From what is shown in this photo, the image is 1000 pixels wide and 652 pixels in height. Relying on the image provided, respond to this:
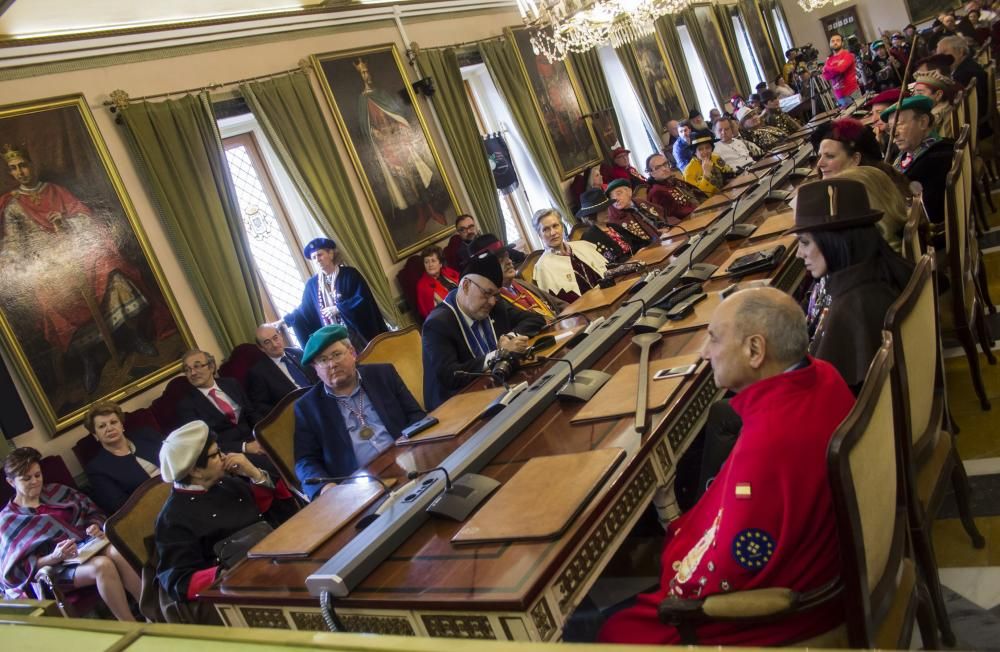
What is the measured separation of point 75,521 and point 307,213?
3.58 meters

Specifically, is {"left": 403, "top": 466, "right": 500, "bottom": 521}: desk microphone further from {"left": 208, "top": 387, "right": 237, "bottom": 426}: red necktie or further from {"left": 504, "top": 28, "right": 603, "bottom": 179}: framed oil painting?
{"left": 504, "top": 28, "right": 603, "bottom": 179}: framed oil painting

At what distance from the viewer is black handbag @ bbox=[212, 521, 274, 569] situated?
276 centimetres

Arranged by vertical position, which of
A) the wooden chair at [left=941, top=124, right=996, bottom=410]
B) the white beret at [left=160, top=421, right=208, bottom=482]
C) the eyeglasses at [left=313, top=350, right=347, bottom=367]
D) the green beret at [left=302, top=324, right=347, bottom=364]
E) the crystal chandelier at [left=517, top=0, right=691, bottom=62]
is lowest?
the wooden chair at [left=941, top=124, right=996, bottom=410]

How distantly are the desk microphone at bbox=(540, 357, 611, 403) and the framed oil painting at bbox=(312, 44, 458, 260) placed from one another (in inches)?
197

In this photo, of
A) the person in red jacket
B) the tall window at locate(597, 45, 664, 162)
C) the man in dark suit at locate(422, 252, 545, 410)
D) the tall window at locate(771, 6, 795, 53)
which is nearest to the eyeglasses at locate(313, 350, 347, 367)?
the man in dark suit at locate(422, 252, 545, 410)

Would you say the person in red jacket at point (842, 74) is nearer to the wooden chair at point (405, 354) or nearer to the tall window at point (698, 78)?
the tall window at point (698, 78)

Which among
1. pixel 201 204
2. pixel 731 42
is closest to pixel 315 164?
pixel 201 204

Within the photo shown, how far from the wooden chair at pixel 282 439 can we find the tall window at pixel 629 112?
34.2 feet

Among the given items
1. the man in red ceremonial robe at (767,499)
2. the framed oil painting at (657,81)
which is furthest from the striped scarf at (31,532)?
the framed oil painting at (657,81)

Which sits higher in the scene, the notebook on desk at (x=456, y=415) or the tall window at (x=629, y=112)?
the tall window at (x=629, y=112)

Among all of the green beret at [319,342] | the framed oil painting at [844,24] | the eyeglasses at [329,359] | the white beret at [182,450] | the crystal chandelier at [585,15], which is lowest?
the white beret at [182,450]

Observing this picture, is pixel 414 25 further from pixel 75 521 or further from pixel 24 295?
pixel 75 521

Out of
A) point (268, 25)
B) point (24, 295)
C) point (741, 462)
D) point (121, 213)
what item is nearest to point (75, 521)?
point (24, 295)

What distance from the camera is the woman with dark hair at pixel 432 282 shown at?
7578 mm
